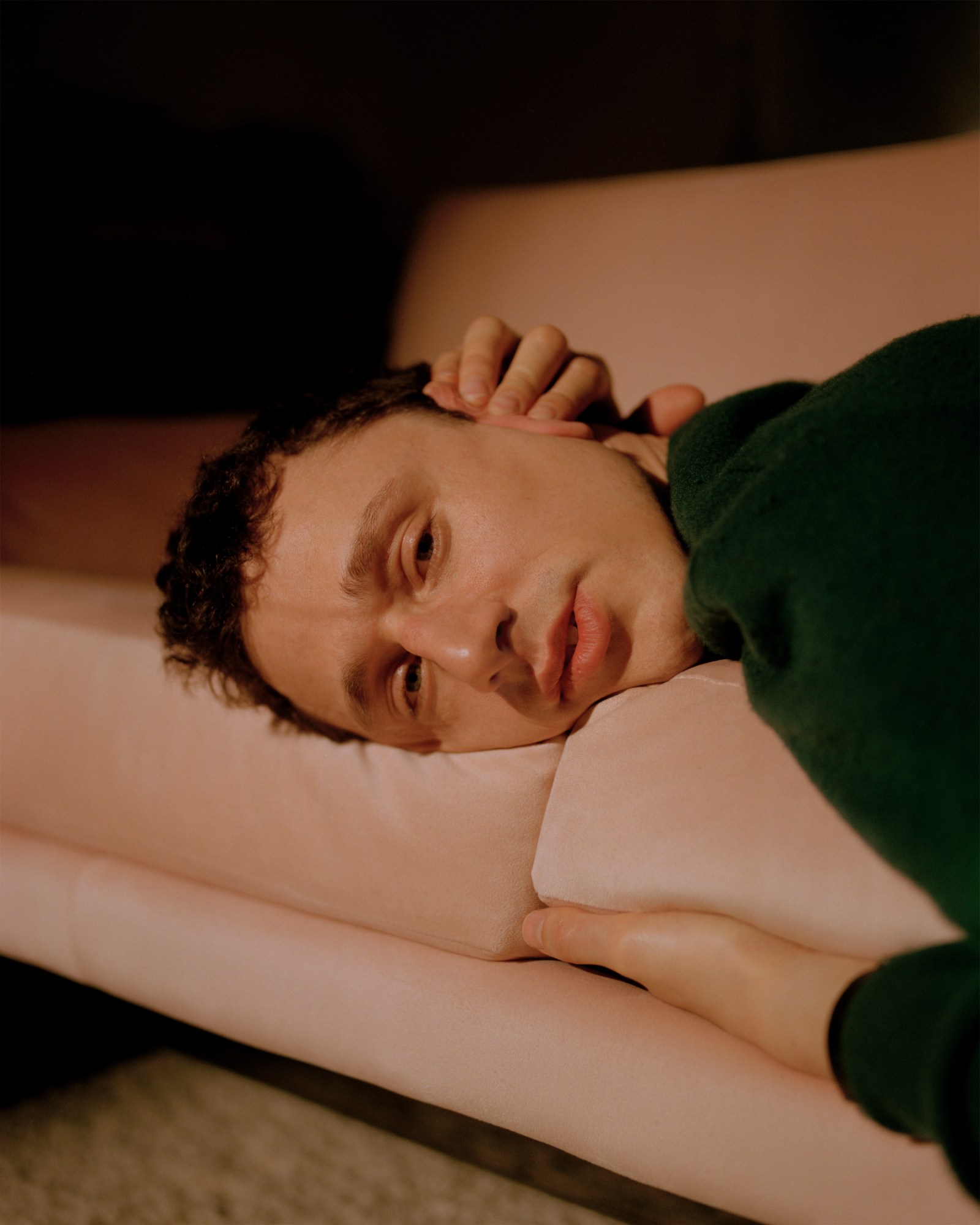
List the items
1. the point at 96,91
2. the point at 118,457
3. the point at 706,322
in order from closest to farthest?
1. the point at 706,322
2. the point at 118,457
3. the point at 96,91

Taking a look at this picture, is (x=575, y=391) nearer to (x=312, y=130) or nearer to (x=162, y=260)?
(x=162, y=260)

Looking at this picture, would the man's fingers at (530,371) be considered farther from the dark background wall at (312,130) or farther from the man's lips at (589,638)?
the dark background wall at (312,130)

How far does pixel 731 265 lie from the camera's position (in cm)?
121

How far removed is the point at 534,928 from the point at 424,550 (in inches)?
12.9

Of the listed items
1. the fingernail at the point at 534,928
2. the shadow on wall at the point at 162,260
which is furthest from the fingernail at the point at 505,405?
the shadow on wall at the point at 162,260

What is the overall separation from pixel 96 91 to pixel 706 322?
1371 mm

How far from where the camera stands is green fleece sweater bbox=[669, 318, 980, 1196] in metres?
0.47

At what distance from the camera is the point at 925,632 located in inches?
19.9

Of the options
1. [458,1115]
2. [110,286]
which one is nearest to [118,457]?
[110,286]

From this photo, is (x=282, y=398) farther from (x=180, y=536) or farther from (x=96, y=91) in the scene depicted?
(x=96, y=91)

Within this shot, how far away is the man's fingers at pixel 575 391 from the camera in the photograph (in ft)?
3.07

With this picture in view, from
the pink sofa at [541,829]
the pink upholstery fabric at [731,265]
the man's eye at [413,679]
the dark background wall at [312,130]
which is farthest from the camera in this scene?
the dark background wall at [312,130]

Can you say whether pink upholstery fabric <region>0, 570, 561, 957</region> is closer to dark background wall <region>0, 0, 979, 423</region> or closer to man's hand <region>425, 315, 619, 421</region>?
man's hand <region>425, 315, 619, 421</region>

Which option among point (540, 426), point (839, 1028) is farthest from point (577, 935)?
point (540, 426)
